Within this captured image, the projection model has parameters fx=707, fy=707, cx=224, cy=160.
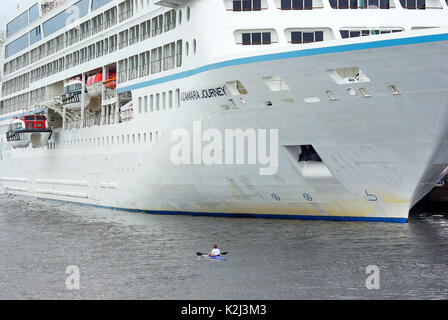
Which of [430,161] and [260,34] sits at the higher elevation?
[260,34]

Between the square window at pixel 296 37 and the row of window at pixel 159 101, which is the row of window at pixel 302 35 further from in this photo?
the row of window at pixel 159 101

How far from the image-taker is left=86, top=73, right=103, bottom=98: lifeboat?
4097 centimetres

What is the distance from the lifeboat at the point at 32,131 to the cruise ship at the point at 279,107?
9.69 metres

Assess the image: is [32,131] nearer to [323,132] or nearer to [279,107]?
[279,107]

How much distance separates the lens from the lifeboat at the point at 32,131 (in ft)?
155

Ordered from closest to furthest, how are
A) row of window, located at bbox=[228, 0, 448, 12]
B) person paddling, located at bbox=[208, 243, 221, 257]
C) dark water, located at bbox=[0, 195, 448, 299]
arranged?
dark water, located at bbox=[0, 195, 448, 299] → person paddling, located at bbox=[208, 243, 221, 257] → row of window, located at bbox=[228, 0, 448, 12]

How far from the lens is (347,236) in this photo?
1003 inches

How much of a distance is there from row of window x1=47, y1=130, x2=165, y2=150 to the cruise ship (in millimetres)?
108

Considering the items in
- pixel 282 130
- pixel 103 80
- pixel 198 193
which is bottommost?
pixel 198 193

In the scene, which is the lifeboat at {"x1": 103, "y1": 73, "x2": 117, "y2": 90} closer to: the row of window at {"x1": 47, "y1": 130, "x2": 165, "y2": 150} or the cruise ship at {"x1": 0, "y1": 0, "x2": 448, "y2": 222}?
the cruise ship at {"x1": 0, "y1": 0, "x2": 448, "y2": 222}

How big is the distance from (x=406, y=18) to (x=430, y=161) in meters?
6.06

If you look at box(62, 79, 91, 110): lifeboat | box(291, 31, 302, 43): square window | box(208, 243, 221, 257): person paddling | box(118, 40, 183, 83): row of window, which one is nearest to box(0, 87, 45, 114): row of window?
box(62, 79, 91, 110): lifeboat
